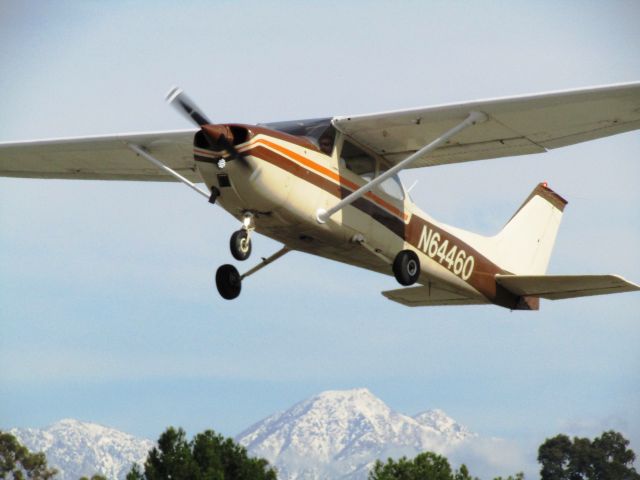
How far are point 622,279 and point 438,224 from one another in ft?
10.3

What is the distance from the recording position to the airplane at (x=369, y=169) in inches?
659

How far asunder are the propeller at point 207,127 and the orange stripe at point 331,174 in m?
0.44

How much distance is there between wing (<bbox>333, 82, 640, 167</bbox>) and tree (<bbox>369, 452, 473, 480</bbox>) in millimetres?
40407

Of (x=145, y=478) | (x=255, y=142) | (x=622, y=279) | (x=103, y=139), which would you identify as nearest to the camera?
(x=255, y=142)

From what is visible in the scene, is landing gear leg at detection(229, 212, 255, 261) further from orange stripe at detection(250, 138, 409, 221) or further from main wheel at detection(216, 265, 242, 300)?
main wheel at detection(216, 265, 242, 300)

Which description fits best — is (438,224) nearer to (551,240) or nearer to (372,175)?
(372,175)

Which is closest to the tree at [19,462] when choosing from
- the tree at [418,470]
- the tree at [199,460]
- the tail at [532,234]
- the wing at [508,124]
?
the tree at [199,460]

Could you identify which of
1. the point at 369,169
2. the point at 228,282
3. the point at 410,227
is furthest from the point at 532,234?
the point at 228,282

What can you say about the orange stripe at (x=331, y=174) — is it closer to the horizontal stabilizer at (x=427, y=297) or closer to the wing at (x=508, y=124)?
the wing at (x=508, y=124)

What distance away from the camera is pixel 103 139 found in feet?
67.6

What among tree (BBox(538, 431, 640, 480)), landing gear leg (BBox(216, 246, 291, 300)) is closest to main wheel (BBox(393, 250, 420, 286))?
landing gear leg (BBox(216, 246, 291, 300))

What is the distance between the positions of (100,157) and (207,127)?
6.08 m

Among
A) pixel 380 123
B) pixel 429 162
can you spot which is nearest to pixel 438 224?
pixel 429 162

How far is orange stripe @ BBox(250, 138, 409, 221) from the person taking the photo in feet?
54.9
